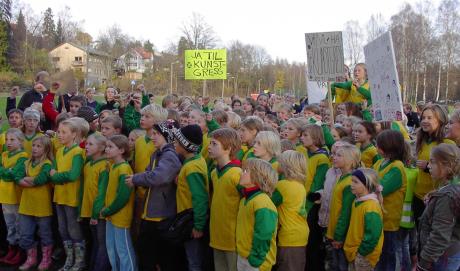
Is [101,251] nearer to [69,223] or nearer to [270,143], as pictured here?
[69,223]

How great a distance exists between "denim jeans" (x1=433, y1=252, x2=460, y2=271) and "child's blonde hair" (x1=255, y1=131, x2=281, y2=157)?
188cm

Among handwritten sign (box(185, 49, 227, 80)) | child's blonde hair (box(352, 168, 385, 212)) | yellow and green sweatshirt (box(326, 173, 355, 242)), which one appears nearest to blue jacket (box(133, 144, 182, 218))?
yellow and green sweatshirt (box(326, 173, 355, 242))

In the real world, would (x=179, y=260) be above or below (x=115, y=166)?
below

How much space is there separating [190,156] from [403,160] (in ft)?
7.31

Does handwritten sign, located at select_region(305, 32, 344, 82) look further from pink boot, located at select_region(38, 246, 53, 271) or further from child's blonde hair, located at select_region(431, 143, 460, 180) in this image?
pink boot, located at select_region(38, 246, 53, 271)

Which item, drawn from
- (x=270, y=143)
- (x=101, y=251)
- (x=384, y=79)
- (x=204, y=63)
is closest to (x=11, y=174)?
(x=101, y=251)

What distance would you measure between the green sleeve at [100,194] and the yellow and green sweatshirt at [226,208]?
1.50 metres

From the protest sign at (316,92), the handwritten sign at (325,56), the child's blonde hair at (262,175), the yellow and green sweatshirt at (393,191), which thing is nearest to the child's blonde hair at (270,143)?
the child's blonde hair at (262,175)

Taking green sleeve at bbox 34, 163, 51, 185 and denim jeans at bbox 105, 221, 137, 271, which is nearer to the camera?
denim jeans at bbox 105, 221, 137, 271

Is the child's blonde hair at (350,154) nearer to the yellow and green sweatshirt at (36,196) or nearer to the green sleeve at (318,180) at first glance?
the green sleeve at (318,180)

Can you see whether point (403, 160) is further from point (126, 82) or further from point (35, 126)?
point (126, 82)

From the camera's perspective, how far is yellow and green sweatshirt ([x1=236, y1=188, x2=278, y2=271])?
148 inches

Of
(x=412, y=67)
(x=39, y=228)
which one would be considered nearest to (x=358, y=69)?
(x=39, y=228)

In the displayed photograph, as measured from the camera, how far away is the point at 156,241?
4.71m
